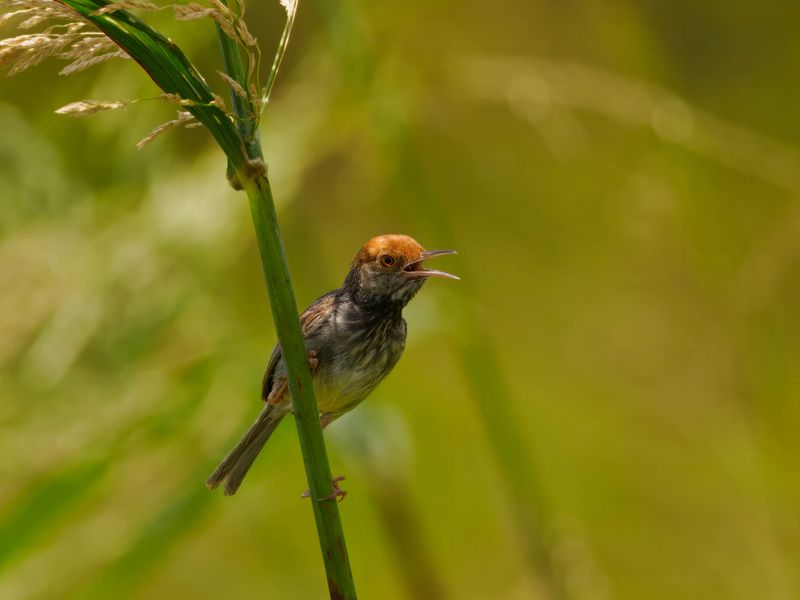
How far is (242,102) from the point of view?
125cm

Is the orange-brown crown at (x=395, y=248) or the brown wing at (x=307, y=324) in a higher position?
the orange-brown crown at (x=395, y=248)

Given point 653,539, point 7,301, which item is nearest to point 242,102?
point 7,301

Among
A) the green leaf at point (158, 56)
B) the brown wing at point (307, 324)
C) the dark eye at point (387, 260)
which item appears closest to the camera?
the green leaf at point (158, 56)

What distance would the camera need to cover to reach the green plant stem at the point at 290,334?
126cm

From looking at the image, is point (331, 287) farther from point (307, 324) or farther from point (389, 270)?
point (389, 270)

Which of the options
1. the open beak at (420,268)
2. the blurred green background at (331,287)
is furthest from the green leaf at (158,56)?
the open beak at (420,268)

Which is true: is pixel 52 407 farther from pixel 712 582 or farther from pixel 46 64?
pixel 712 582

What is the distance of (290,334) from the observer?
1.33 metres

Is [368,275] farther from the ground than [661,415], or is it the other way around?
[368,275]

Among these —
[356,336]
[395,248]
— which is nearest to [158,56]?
[395,248]

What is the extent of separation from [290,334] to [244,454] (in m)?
1.20

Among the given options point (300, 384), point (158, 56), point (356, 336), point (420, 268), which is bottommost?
point (356, 336)

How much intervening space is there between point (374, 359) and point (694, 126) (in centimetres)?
102

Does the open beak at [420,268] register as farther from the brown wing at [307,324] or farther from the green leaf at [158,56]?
the green leaf at [158,56]
